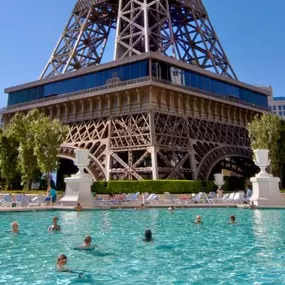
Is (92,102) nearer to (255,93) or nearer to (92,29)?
(92,29)

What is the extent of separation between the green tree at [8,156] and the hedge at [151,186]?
10546mm

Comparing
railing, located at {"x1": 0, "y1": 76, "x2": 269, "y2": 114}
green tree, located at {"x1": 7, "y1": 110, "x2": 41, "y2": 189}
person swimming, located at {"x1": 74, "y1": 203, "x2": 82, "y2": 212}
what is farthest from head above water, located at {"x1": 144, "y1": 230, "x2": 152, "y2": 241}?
railing, located at {"x1": 0, "y1": 76, "x2": 269, "y2": 114}

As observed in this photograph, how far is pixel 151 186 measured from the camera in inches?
1330

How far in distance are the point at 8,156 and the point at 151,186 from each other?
16.7 m

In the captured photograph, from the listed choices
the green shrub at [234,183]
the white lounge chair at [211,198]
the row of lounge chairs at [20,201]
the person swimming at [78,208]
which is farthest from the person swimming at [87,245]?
the green shrub at [234,183]

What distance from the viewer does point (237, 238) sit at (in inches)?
544

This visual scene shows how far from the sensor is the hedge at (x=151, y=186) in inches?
1326

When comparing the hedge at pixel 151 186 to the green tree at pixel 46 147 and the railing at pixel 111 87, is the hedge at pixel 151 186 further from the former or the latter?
the railing at pixel 111 87

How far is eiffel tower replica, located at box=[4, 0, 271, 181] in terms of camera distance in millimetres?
→ 40125

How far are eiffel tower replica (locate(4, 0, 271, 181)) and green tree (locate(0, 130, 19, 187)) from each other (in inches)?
203

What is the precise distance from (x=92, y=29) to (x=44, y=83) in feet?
38.0

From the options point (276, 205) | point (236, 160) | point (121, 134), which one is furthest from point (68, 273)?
point (236, 160)

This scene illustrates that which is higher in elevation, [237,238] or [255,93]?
Answer: [255,93]

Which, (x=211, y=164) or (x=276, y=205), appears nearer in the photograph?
(x=276, y=205)
